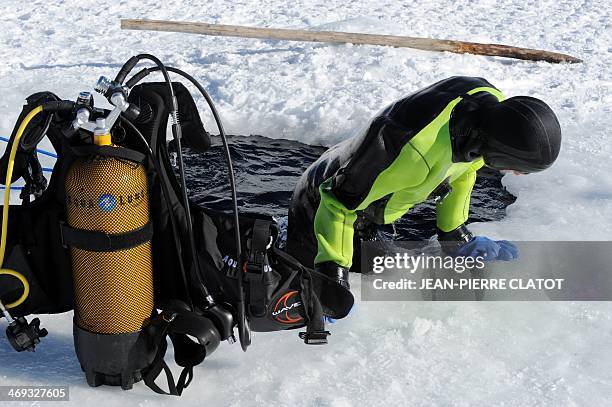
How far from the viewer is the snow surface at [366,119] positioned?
2752mm

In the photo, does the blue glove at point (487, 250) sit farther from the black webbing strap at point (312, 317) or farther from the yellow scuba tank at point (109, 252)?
the yellow scuba tank at point (109, 252)

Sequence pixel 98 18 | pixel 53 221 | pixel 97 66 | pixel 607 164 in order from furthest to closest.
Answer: pixel 98 18 < pixel 97 66 < pixel 607 164 < pixel 53 221

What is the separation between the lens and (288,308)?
2.74 meters

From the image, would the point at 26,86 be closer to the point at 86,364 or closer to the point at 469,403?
the point at 86,364

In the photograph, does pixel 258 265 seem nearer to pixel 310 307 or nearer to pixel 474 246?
pixel 310 307

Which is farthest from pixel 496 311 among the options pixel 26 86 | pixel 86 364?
pixel 26 86

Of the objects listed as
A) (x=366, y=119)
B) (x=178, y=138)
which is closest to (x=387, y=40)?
(x=366, y=119)

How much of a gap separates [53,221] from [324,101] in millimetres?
3667

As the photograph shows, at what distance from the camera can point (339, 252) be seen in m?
3.36

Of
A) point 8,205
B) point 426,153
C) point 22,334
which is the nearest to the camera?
point 8,205

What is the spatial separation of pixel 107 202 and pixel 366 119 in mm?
3682

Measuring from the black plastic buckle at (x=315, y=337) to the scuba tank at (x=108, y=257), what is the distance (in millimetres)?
603

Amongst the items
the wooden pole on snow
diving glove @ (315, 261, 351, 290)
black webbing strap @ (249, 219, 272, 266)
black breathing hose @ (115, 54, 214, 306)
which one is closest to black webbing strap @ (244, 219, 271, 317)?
black webbing strap @ (249, 219, 272, 266)

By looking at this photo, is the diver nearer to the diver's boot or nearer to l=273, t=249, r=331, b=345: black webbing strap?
the diver's boot
